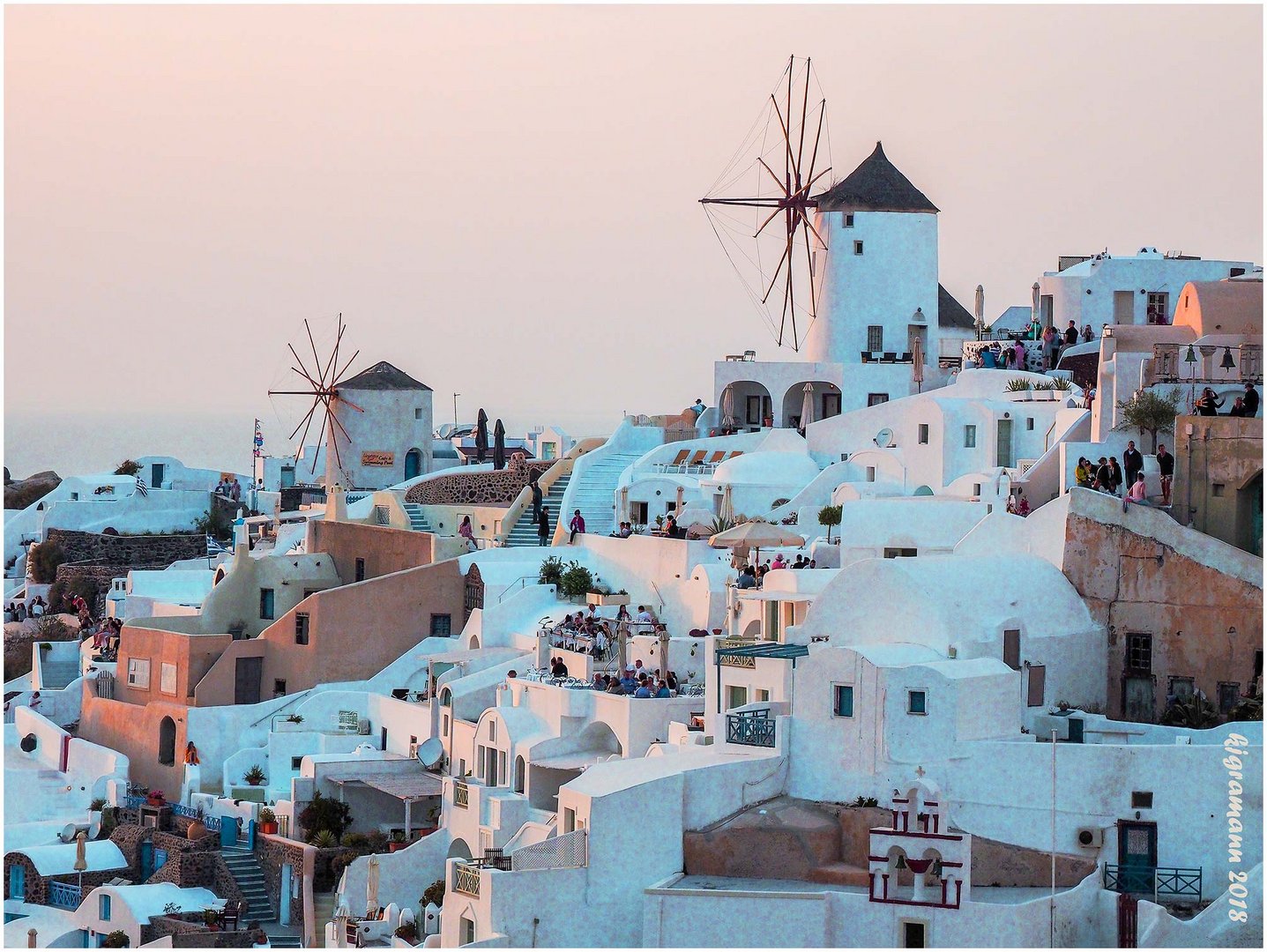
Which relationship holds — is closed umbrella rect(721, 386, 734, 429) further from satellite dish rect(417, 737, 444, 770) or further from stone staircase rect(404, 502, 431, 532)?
satellite dish rect(417, 737, 444, 770)

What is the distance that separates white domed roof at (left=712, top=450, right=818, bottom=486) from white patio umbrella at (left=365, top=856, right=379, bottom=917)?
33.2ft

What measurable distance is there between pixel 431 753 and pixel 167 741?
5309 mm

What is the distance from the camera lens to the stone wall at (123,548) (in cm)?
5541

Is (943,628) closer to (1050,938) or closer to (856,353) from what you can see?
(1050,938)

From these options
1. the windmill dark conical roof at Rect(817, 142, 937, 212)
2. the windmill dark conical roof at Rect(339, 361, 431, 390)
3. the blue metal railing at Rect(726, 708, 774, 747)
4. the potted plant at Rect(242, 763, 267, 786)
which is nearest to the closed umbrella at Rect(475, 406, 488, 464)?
the windmill dark conical roof at Rect(339, 361, 431, 390)

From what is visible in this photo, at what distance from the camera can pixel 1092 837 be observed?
29.0 m

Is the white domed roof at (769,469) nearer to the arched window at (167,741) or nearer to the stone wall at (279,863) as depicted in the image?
the arched window at (167,741)

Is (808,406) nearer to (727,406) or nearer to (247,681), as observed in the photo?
(727,406)

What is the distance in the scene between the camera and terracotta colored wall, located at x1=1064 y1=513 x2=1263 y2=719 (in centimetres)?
3127

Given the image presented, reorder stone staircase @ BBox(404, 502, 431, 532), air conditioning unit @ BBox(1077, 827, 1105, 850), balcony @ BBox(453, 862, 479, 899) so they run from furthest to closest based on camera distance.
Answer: stone staircase @ BBox(404, 502, 431, 532)
balcony @ BBox(453, 862, 479, 899)
air conditioning unit @ BBox(1077, 827, 1105, 850)

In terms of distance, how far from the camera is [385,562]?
43875 millimetres

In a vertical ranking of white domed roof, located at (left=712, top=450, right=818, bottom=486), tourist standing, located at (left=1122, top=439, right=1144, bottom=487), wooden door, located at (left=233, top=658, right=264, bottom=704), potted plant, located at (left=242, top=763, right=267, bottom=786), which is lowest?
potted plant, located at (left=242, top=763, right=267, bottom=786)

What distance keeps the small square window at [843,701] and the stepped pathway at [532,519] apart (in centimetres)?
1443

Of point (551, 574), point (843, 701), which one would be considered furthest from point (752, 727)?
point (551, 574)
